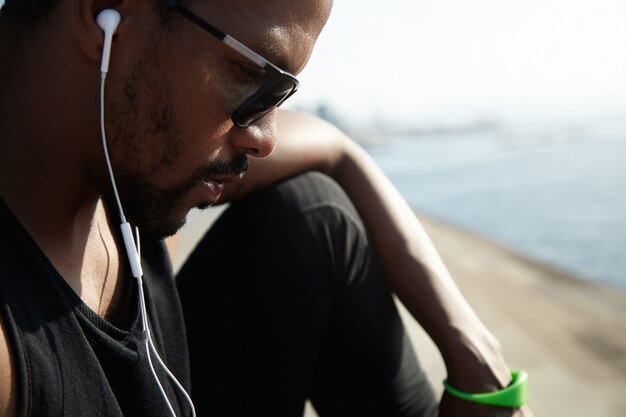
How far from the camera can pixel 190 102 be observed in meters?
1.32

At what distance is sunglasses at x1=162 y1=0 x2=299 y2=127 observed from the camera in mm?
1251

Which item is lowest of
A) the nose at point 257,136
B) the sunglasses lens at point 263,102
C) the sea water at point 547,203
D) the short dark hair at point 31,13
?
the sea water at point 547,203

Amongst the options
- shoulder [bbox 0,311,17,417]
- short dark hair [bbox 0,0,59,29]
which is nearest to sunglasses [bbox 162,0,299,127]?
short dark hair [bbox 0,0,59,29]

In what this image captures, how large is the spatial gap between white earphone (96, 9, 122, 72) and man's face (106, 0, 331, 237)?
7 centimetres

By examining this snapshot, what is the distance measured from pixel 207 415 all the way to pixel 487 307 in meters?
4.77

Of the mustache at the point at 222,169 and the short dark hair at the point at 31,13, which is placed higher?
the short dark hair at the point at 31,13

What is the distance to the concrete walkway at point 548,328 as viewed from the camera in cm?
388

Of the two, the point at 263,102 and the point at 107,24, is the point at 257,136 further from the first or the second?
the point at 107,24

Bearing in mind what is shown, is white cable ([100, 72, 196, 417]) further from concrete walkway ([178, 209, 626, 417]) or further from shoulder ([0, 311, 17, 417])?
concrete walkway ([178, 209, 626, 417])

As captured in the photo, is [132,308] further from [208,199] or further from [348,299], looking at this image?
[348,299]

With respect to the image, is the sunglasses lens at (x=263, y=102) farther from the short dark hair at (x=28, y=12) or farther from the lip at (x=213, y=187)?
the short dark hair at (x=28, y=12)

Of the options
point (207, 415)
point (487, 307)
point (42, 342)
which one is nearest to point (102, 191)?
point (42, 342)

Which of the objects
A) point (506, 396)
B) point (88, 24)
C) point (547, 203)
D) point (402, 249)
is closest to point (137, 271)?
point (88, 24)

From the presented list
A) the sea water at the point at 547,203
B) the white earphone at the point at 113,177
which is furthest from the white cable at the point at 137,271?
the sea water at the point at 547,203
